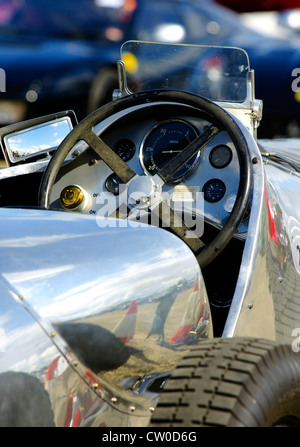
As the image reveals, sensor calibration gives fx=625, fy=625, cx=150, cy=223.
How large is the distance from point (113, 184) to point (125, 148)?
245mm

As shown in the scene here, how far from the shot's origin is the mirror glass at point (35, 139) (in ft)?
10.3

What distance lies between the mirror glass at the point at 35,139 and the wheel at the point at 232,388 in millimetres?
1793

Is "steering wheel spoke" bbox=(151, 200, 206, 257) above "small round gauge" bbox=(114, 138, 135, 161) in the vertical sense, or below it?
below

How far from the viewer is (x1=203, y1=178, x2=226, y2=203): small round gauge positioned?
266 centimetres

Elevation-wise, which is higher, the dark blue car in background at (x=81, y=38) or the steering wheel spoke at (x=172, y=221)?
the dark blue car in background at (x=81, y=38)

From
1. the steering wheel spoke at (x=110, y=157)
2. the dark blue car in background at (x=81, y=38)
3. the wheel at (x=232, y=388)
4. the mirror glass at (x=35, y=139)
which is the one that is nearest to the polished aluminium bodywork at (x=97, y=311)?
the wheel at (x=232, y=388)

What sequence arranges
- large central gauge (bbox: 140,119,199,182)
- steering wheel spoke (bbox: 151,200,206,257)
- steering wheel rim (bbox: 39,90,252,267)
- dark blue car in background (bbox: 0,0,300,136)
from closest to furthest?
steering wheel rim (bbox: 39,90,252,267), steering wheel spoke (bbox: 151,200,206,257), large central gauge (bbox: 140,119,199,182), dark blue car in background (bbox: 0,0,300,136)

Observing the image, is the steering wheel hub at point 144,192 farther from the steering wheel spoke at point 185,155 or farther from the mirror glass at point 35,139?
the mirror glass at point 35,139

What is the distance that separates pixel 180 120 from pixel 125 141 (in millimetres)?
289

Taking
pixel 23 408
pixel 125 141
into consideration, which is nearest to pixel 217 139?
pixel 125 141

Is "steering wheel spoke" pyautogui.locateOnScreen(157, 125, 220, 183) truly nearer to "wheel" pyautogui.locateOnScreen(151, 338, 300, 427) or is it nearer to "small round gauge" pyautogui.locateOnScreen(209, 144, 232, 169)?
"small round gauge" pyautogui.locateOnScreen(209, 144, 232, 169)

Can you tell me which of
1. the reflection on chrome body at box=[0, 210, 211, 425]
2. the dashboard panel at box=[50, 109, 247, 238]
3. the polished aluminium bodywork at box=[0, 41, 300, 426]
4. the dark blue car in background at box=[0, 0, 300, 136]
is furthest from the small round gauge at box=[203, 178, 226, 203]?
the dark blue car in background at box=[0, 0, 300, 136]

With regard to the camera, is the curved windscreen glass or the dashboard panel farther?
the curved windscreen glass

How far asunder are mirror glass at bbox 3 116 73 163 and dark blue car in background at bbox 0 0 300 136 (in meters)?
3.74
